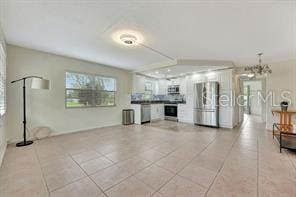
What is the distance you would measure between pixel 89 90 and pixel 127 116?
6.40 ft

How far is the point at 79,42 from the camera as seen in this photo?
11.0ft

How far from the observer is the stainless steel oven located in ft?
23.4

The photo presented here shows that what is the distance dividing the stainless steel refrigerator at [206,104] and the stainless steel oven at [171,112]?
1135mm

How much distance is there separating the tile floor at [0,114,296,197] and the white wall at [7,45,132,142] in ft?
2.66

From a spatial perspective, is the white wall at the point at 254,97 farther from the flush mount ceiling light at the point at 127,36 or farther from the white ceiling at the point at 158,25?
the flush mount ceiling light at the point at 127,36

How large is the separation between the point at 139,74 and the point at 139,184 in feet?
17.6

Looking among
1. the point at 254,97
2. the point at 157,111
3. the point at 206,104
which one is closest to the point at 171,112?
the point at 157,111

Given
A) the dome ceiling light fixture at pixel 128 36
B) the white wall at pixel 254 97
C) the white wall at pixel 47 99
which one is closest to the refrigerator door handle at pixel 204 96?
the dome ceiling light fixture at pixel 128 36

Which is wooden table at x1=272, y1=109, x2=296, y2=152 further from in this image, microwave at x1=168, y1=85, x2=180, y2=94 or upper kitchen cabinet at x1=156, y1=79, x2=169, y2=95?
upper kitchen cabinet at x1=156, y1=79, x2=169, y2=95

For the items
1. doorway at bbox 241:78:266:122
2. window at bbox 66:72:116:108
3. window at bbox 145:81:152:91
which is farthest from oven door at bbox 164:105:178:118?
doorway at bbox 241:78:266:122

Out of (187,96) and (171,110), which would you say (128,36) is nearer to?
(187,96)

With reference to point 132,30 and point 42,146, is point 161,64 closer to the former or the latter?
point 132,30

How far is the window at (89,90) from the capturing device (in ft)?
15.5

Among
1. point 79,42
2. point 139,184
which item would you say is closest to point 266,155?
point 139,184
